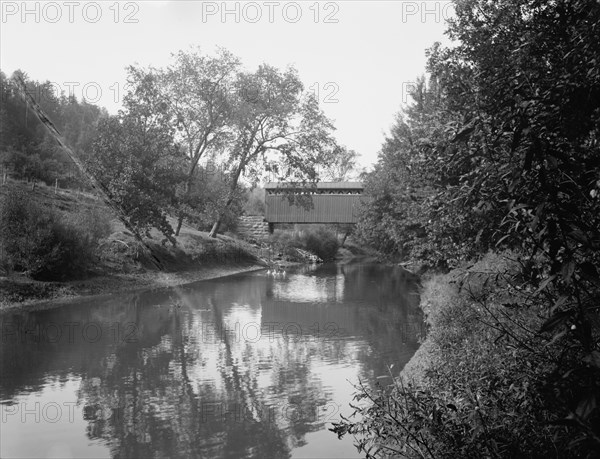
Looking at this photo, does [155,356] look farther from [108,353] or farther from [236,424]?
[236,424]

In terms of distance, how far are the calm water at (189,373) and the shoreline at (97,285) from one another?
2.61ft

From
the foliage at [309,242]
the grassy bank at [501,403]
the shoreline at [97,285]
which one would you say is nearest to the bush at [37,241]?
the shoreline at [97,285]

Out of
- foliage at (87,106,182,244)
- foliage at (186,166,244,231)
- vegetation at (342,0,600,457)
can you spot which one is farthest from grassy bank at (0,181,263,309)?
vegetation at (342,0,600,457)

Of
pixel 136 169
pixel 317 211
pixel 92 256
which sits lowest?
pixel 92 256

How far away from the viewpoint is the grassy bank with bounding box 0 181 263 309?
18.7 metres

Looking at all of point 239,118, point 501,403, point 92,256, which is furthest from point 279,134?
point 501,403

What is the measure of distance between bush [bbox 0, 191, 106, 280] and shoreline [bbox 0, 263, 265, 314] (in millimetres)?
666

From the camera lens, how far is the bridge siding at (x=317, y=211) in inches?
1961

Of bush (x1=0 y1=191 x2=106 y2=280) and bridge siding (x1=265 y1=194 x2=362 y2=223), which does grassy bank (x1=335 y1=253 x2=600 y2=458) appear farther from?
bridge siding (x1=265 y1=194 x2=362 y2=223)

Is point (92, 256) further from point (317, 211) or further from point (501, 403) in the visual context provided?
point (317, 211)

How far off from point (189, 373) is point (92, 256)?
539 inches

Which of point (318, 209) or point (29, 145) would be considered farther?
point (318, 209)

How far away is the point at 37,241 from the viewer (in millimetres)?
19094

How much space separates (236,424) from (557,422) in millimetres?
6284
